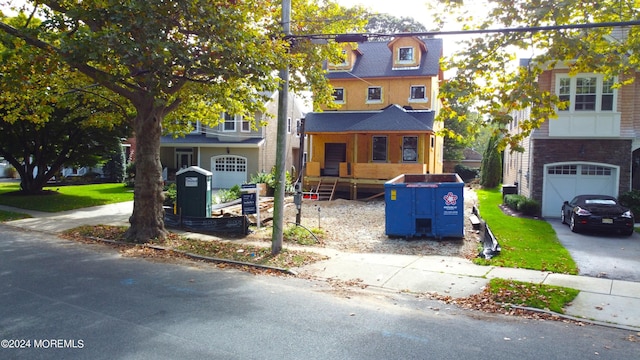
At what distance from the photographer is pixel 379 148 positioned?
26.9 meters

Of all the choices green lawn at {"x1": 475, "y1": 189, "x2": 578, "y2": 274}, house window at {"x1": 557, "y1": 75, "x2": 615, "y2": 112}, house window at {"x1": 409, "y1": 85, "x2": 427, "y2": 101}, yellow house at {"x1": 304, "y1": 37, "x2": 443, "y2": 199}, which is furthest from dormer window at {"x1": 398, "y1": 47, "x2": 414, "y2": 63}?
green lawn at {"x1": 475, "y1": 189, "x2": 578, "y2": 274}

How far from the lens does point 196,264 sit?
10.1 meters

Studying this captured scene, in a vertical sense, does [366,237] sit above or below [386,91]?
below

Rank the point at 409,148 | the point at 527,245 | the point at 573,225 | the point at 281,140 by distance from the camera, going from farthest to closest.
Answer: the point at 409,148
the point at 573,225
the point at 527,245
the point at 281,140

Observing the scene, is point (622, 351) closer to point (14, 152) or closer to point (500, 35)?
point (500, 35)

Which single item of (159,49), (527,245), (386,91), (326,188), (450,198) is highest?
(386,91)

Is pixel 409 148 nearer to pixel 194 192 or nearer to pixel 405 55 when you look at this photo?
pixel 405 55

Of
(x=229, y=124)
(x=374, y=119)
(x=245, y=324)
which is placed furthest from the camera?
(x=229, y=124)

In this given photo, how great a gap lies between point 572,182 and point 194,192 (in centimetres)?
1544

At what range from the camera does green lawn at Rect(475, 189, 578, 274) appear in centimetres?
1024

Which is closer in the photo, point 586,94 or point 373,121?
point 586,94

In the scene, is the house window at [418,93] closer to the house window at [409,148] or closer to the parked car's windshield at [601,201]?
the house window at [409,148]

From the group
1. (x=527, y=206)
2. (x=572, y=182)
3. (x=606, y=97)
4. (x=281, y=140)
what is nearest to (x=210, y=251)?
(x=281, y=140)

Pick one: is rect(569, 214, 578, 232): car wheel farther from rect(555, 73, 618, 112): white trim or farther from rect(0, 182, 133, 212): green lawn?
rect(0, 182, 133, 212): green lawn
